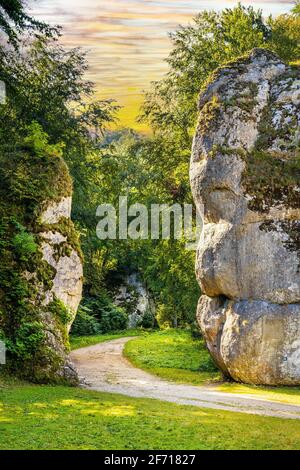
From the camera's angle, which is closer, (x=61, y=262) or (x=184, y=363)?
(x=61, y=262)

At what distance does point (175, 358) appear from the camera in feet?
100

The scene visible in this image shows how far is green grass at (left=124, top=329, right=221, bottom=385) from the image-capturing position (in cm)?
2611

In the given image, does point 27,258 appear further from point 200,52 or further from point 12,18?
point 200,52

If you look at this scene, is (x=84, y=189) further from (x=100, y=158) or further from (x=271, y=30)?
(x=271, y=30)

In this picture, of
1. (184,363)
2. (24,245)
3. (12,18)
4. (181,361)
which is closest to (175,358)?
(181,361)

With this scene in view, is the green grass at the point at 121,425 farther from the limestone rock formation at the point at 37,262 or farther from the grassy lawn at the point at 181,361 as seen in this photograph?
the grassy lawn at the point at 181,361

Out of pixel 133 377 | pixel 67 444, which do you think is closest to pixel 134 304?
pixel 133 377

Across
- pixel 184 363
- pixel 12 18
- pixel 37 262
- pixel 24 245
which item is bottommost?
pixel 184 363

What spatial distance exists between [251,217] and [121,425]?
1172 cm

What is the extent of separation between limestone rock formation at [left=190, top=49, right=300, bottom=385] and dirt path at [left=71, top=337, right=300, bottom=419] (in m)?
2.27

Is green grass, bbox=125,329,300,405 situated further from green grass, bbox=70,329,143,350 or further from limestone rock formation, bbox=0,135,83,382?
limestone rock formation, bbox=0,135,83,382

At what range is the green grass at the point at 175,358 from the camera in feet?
85.7

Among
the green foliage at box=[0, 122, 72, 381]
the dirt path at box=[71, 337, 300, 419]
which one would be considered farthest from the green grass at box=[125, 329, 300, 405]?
the green foliage at box=[0, 122, 72, 381]

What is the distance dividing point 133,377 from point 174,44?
1712 centimetres
